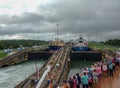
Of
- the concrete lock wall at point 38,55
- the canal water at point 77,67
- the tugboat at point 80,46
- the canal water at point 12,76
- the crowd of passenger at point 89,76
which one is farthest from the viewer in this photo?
the tugboat at point 80,46

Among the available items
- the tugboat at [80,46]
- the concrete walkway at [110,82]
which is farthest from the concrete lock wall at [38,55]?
the concrete walkway at [110,82]

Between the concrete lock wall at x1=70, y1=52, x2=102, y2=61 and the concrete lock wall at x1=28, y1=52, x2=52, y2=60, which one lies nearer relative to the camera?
the concrete lock wall at x1=70, y1=52, x2=102, y2=61

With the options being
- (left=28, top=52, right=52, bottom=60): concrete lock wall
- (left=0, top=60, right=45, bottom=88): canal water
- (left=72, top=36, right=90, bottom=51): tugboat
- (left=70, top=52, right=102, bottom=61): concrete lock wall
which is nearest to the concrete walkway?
(left=0, top=60, right=45, bottom=88): canal water

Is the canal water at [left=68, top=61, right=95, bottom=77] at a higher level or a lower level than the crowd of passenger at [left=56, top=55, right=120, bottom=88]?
lower

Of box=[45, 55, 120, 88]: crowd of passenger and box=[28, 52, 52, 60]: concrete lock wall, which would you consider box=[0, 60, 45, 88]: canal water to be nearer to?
box=[45, 55, 120, 88]: crowd of passenger

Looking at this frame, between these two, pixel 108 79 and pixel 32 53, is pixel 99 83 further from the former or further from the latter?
pixel 32 53

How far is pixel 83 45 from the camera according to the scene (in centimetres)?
9394

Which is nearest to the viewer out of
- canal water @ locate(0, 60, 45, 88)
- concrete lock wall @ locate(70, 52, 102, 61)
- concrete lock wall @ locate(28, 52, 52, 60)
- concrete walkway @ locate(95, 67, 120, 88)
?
concrete walkway @ locate(95, 67, 120, 88)

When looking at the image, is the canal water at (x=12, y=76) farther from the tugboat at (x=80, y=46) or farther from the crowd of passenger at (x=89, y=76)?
the tugboat at (x=80, y=46)

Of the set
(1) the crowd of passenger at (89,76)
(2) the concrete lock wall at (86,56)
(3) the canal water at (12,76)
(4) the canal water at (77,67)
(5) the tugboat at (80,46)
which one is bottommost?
(4) the canal water at (77,67)

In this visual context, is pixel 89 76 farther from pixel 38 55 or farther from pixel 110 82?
pixel 38 55

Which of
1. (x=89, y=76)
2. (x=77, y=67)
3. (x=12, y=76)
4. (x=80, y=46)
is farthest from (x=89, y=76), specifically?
(x=80, y=46)

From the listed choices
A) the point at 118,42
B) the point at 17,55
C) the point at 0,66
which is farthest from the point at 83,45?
the point at 118,42

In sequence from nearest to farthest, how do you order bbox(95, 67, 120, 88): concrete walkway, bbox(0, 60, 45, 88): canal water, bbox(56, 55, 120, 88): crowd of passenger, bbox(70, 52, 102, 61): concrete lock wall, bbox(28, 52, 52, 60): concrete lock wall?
1. bbox(56, 55, 120, 88): crowd of passenger
2. bbox(95, 67, 120, 88): concrete walkway
3. bbox(0, 60, 45, 88): canal water
4. bbox(70, 52, 102, 61): concrete lock wall
5. bbox(28, 52, 52, 60): concrete lock wall
